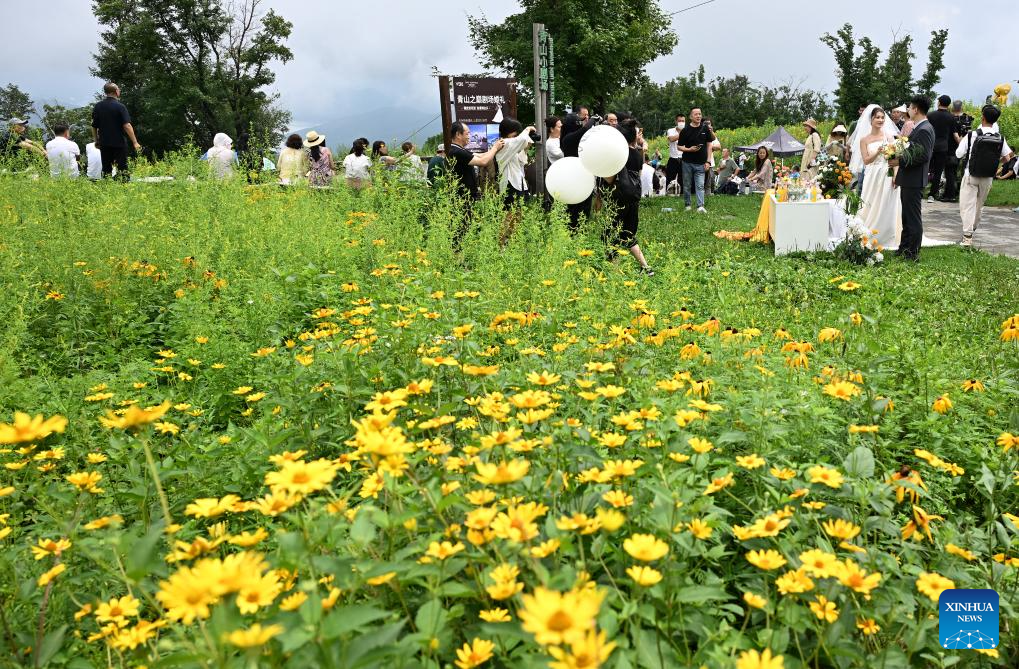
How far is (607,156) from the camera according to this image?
594 cm

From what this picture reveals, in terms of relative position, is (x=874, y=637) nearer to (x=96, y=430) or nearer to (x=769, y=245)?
(x=96, y=430)

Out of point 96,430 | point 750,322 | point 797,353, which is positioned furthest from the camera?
point 750,322

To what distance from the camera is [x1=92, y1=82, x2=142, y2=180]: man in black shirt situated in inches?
342

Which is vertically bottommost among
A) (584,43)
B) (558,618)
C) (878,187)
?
(558,618)

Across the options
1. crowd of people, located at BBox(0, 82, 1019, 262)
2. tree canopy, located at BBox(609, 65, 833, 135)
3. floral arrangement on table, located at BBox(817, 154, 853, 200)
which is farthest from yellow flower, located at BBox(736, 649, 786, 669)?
tree canopy, located at BBox(609, 65, 833, 135)

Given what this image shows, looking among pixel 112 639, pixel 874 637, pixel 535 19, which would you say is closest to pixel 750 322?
pixel 874 637

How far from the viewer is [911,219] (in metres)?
7.32

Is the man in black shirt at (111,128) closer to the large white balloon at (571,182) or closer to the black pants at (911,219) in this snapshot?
the large white balloon at (571,182)

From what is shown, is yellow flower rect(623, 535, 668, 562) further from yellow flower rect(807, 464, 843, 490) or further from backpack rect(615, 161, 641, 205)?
backpack rect(615, 161, 641, 205)

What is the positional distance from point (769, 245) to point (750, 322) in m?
5.32

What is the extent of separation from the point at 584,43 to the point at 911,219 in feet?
63.4

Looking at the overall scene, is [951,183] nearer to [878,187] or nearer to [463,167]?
[878,187]

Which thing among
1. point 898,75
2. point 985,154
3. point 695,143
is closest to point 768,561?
point 985,154

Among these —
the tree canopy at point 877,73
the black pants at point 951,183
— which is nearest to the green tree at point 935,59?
the tree canopy at point 877,73
